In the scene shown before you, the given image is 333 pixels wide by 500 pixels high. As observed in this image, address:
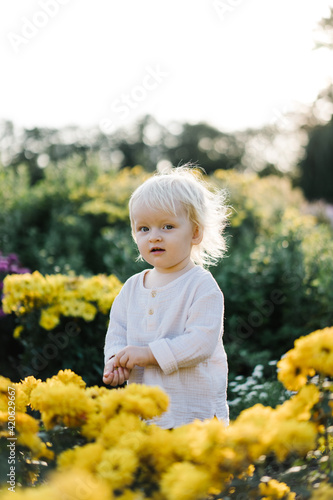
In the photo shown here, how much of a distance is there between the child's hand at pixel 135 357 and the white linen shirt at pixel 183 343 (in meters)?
0.03

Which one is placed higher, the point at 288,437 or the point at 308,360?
the point at 308,360

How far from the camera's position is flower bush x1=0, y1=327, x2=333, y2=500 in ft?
3.96

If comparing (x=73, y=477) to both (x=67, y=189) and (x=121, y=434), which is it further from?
(x=67, y=189)

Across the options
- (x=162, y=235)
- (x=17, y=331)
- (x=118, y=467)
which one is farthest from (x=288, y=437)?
(x=17, y=331)

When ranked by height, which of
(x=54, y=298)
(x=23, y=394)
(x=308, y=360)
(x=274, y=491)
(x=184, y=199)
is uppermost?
(x=54, y=298)

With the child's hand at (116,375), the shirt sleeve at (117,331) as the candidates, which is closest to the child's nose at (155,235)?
the shirt sleeve at (117,331)

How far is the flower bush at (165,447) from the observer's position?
47.5 inches

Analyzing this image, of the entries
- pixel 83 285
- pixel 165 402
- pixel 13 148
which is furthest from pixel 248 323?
pixel 13 148

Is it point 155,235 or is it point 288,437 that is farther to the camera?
point 155,235

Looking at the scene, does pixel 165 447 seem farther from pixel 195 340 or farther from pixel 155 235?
pixel 155 235

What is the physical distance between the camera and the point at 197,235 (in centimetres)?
221

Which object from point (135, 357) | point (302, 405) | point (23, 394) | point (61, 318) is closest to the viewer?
point (302, 405)

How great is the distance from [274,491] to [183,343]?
645 mm

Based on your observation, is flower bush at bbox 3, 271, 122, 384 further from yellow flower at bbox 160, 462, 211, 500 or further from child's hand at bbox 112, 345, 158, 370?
yellow flower at bbox 160, 462, 211, 500
